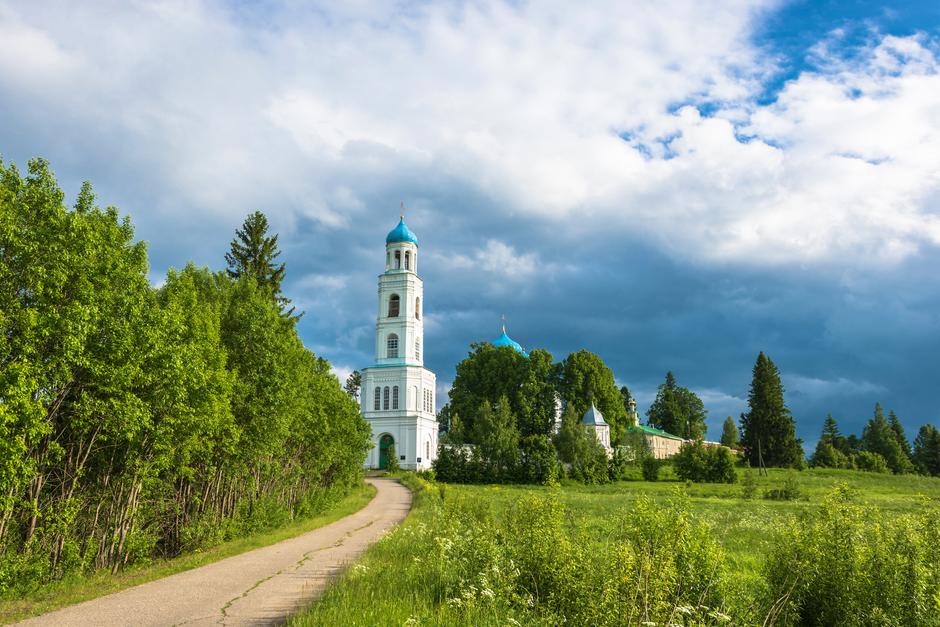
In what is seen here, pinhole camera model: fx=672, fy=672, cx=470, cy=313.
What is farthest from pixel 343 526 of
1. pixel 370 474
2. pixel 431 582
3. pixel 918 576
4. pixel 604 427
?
pixel 604 427

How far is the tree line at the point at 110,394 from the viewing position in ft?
36.1

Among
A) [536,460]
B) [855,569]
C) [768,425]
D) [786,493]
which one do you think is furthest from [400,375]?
[855,569]

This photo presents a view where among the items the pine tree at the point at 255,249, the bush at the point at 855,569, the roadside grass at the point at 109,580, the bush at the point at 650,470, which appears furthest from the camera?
the bush at the point at 650,470

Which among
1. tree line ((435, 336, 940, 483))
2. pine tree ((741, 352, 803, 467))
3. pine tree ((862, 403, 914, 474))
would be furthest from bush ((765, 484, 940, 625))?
pine tree ((862, 403, 914, 474))

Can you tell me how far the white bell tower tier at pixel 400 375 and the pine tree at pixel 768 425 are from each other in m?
39.6

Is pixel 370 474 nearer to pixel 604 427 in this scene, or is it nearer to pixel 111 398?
pixel 604 427

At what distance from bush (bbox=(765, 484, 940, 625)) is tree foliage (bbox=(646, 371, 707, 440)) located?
120667mm

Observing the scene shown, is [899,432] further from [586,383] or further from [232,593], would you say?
[232,593]

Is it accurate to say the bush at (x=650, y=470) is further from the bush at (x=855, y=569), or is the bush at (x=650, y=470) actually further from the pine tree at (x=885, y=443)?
the bush at (x=855, y=569)

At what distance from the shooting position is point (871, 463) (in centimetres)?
8000

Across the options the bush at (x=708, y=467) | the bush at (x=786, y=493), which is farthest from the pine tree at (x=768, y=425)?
the bush at (x=786, y=493)

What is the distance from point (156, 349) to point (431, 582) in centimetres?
716

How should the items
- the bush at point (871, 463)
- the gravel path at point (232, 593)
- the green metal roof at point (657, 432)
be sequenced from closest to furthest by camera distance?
1. the gravel path at point (232, 593)
2. the bush at point (871, 463)
3. the green metal roof at point (657, 432)

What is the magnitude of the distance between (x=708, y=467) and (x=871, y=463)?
30409 mm
